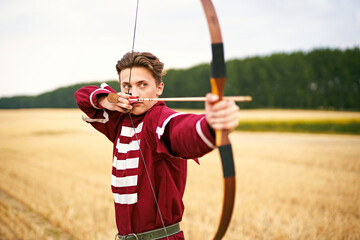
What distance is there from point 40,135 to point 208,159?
11848 mm

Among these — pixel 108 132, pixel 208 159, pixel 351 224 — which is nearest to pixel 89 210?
pixel 108 132

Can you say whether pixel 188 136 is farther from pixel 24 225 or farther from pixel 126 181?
pixel 24 225

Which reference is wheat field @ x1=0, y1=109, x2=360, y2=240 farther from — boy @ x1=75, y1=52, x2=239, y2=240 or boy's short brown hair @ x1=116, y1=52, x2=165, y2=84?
boy's short brown hair @ x1=116, y1=52, x2=165, y2=84

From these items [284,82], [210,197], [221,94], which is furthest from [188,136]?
[284,82]

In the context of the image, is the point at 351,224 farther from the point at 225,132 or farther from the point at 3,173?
the point at 3,173

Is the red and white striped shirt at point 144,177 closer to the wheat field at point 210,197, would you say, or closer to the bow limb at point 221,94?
the bow limb at point 221,94

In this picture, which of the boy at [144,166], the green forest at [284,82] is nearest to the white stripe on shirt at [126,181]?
the boy at [144,166]

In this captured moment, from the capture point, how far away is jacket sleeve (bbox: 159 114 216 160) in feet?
3.16

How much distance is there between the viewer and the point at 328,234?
350cm

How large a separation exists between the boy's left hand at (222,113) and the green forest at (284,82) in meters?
21.7

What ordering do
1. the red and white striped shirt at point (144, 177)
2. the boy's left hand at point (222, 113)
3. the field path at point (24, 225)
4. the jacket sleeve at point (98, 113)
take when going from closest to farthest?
the boy's left hand at point (222, 113) < the red and white striped shirt at point (144, 177) < the jacket sleeve at point (98, 113) < the field path at point (24, 225)

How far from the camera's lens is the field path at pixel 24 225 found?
3.66 m

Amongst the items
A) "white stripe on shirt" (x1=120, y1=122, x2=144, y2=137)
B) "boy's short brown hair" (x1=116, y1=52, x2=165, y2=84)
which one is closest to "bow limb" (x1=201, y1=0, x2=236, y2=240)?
"boy's short brown hair" (x1=116, y1=52, x2=165, y2=84)

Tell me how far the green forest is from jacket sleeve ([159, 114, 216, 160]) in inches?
844
